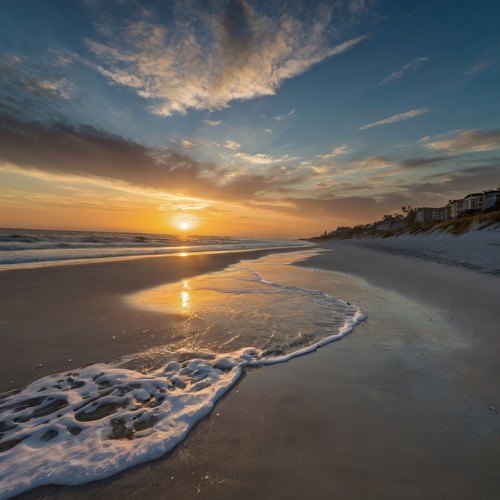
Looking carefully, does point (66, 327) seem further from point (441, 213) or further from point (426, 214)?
point (426, 214)

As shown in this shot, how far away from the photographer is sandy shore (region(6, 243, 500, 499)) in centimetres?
210

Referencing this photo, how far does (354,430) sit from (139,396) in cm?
248

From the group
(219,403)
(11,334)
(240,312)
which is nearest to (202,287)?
(240,312)

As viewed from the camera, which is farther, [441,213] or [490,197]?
[441,213]

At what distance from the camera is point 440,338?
5059 mm

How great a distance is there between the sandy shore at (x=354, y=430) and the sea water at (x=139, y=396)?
20 centimetres

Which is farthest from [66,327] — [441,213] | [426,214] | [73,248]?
[426,214]

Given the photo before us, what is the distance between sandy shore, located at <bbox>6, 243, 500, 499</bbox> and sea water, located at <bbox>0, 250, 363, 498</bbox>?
0.20 m

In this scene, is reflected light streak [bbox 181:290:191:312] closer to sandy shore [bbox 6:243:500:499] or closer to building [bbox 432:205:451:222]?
sandy shore [bbox 6:243:500:499]

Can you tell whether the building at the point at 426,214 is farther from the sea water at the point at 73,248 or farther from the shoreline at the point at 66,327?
the shoreline at the point at 66,327

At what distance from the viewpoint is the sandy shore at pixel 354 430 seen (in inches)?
82.7

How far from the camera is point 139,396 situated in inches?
133

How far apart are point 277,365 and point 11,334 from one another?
5.17m

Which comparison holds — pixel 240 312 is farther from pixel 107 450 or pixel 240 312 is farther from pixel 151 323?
pixel 107 450
